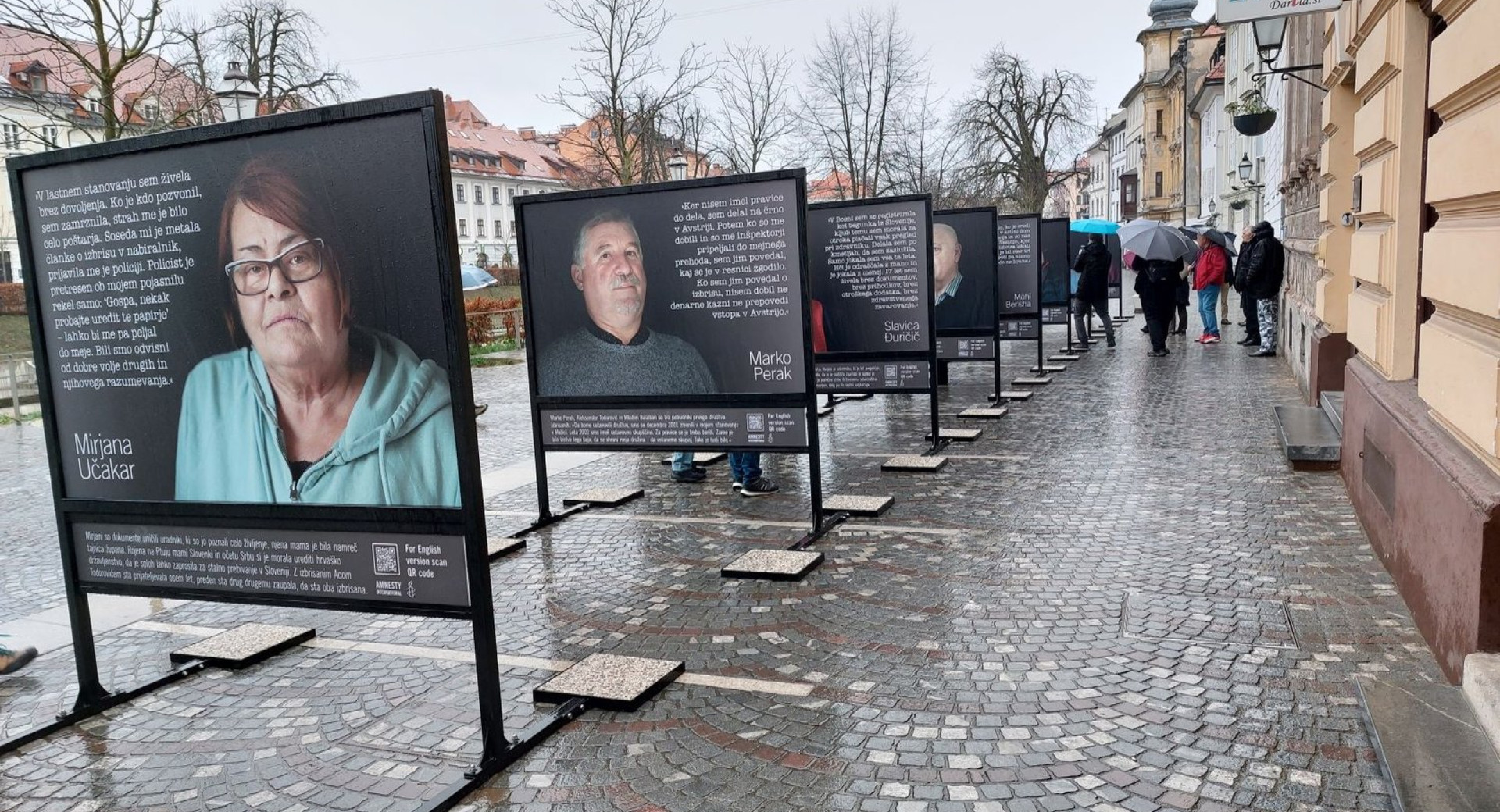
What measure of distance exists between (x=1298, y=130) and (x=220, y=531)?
45.9 ft

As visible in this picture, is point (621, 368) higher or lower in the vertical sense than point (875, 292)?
lower

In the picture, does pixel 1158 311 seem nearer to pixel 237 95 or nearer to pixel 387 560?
pixel 237 95

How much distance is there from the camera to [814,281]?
980cm

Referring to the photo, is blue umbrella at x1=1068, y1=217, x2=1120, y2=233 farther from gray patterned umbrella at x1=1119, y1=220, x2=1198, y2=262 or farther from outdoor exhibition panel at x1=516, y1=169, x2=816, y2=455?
outdoor exhibition panel at x1=516, y1=169, x2=816, y2=455

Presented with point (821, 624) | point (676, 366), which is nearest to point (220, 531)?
point (821, 624)

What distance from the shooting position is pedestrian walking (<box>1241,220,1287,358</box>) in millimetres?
15352

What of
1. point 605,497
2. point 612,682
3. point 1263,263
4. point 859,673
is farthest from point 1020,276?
point 612,682

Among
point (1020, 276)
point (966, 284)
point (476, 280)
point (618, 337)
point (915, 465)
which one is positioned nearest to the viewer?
point (618, 337)

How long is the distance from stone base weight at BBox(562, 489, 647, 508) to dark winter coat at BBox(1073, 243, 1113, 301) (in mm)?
12753

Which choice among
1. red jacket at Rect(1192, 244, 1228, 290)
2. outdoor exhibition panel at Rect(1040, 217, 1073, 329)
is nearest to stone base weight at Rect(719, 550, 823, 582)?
outdoor exhibition panel at Rect(1040, 217, 1073, 329)

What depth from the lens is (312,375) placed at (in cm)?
385

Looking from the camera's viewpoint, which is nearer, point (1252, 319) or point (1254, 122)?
point (1254, 122)

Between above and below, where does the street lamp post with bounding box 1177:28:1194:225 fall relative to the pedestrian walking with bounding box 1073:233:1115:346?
above

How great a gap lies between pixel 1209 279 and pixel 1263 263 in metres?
3.45
